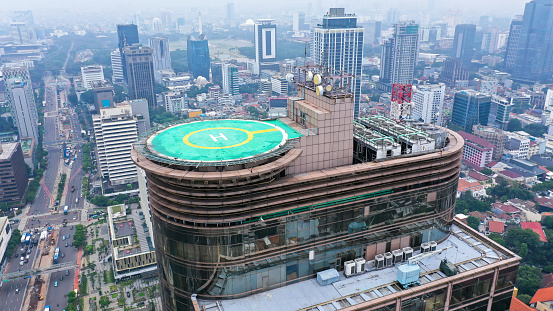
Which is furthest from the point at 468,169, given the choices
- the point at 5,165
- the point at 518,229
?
the point at 5,165

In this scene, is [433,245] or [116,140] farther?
[116,140]

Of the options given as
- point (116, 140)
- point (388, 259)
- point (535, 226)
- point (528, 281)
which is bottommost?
point (535, 226)

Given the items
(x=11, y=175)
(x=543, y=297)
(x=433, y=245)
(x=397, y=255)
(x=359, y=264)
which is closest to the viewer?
(x=359, y=264)

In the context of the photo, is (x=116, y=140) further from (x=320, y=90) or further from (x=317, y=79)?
(x=320, y=90)

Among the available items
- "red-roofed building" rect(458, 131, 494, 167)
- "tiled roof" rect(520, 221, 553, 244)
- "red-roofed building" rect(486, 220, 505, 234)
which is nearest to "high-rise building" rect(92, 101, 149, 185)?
"red-roofed building" rect(486, 220, 505, 234)

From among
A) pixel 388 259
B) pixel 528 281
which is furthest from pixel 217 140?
pixel 528 281

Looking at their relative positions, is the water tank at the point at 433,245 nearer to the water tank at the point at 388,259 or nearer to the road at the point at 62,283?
the water tank at the point at 388,259

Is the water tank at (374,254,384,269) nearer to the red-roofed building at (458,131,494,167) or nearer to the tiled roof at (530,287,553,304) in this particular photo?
the tiled roof at (530,287,553,304)
